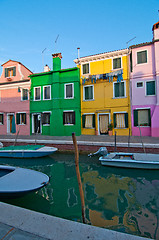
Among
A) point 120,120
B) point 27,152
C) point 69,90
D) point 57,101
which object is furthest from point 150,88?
point 27,152

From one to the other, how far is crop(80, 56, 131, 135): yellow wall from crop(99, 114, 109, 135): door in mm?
455

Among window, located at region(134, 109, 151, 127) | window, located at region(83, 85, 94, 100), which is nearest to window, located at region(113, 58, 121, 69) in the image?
window, located at region(83, 85, 94, 100)

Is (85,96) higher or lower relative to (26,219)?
higher

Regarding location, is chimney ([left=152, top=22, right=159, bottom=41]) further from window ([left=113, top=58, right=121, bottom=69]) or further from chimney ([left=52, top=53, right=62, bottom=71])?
chimney ([left=52, top=53, right=62, bottom=71])

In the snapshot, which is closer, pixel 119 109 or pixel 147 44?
pixel 147 44

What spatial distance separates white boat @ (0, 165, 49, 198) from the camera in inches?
141

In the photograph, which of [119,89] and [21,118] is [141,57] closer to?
[119,89]

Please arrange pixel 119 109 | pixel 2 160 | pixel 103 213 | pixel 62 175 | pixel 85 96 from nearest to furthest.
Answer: pixel 103 213
pixel 62 175
pixel 2 160
pixel 119 109
pixel 85 96

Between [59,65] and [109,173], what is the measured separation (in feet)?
44.7

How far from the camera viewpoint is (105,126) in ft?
48.9

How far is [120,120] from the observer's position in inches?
559

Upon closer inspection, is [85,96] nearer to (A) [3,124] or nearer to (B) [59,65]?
(B) [59,65]

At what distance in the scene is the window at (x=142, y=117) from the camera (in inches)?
522

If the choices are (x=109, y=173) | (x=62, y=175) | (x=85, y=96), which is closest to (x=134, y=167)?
(x=109, y=173)
